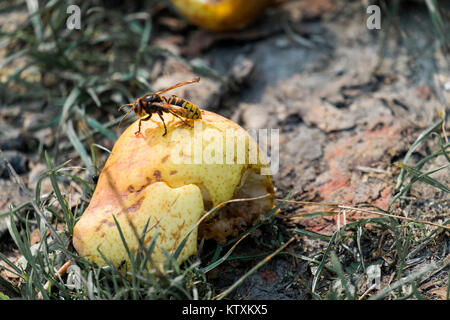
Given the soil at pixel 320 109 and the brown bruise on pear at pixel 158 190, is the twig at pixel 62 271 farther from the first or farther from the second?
the soil at pixel 320 109

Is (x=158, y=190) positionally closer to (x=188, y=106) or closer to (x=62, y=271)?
(x=188, y=106)

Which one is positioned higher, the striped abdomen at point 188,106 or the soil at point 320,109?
the striped abdomen at point 188,106

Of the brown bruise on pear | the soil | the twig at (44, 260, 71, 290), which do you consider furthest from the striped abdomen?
the twig at (44, 260, 71, 290)

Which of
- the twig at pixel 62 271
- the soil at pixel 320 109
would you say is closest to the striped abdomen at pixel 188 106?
the soil at pixel 320 109

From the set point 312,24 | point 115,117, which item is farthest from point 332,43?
point 115,117

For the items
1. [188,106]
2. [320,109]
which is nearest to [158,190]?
[188,106]

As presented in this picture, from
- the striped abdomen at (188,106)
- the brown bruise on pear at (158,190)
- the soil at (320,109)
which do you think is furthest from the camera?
the soil at (320,109)

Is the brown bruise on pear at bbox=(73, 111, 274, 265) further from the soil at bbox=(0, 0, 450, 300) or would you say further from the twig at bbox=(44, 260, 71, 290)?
the soil at bbox=(0, 0, 450, 300)

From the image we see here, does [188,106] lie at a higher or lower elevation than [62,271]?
higher
